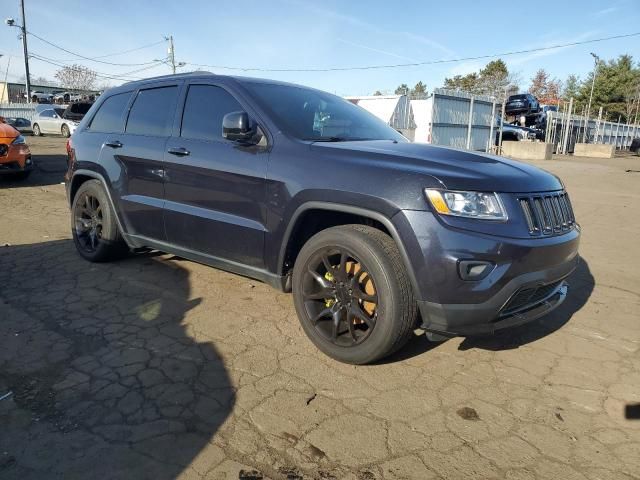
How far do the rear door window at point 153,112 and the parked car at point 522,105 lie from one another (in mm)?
28737

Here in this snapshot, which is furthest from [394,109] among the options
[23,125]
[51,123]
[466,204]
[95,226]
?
[466,204]

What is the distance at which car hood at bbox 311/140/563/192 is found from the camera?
8.61 ft

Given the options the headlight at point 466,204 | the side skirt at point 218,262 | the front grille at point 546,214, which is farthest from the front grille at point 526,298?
the side skirt at point 218,262

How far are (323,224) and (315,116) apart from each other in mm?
938

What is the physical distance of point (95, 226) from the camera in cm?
486

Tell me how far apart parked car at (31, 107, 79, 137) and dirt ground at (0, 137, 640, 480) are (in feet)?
72.4

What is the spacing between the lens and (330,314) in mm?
3080

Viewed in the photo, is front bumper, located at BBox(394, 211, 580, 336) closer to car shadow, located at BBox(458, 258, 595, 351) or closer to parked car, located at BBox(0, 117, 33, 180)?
car shadow, located at BBox(458, 258, 595, 351)

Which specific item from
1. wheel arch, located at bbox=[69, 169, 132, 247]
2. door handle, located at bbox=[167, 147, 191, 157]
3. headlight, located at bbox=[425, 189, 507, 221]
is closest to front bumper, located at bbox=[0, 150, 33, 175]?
wheel arch, located at bbox=[69, 169, 132, 247]

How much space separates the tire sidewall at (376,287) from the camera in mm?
2707

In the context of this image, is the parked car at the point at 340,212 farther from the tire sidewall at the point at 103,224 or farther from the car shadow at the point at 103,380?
the car shadow at the point at 103,380

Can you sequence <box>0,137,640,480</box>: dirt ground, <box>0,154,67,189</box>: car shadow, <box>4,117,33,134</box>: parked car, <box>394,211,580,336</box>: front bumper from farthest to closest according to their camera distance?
<box>4,117,33,134</box>: parked car, <box>0,154,67,189</box>: car shadow, <box>394,211,580,336</box>: front bumper, <box>0,137,640,480</box>: dirt ground

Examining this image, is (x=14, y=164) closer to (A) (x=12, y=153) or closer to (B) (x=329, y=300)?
(A) (x=12, y=153)

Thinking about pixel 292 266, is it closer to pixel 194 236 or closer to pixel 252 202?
pixel 252 202
